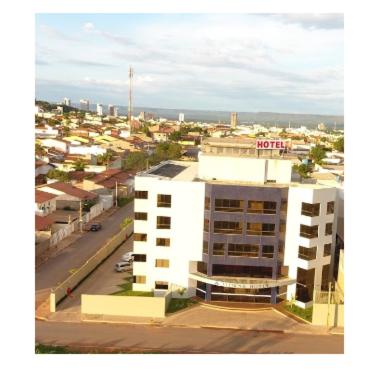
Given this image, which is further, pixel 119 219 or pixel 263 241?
pixel 119 219

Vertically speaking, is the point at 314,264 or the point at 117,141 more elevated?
the point at 117,141

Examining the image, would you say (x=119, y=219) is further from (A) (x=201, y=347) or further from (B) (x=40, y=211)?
(A) (x=201, y=347)

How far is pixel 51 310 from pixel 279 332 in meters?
12.9

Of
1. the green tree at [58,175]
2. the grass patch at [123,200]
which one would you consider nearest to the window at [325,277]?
the grass patch at [123,200]

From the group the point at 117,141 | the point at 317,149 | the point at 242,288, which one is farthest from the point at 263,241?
the point at 117,141

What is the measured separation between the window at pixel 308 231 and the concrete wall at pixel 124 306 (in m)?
9.34

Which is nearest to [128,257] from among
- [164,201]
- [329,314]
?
[164,201]

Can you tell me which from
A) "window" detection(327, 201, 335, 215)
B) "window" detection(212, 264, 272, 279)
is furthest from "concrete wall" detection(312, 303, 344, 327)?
"window" detection(327, 201, 335, 215)

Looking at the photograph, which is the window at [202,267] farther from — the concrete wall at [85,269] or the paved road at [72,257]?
the paved road at [72,257]

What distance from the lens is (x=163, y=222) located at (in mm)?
30406

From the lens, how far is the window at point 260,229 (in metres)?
29.2

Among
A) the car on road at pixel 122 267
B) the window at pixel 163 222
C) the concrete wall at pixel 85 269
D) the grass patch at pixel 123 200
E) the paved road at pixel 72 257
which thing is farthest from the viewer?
the grass patch at pixel 123 200

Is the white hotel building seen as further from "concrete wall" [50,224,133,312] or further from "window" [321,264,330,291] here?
"concrete wall" [50,224,133,312]

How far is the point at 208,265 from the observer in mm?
29594
